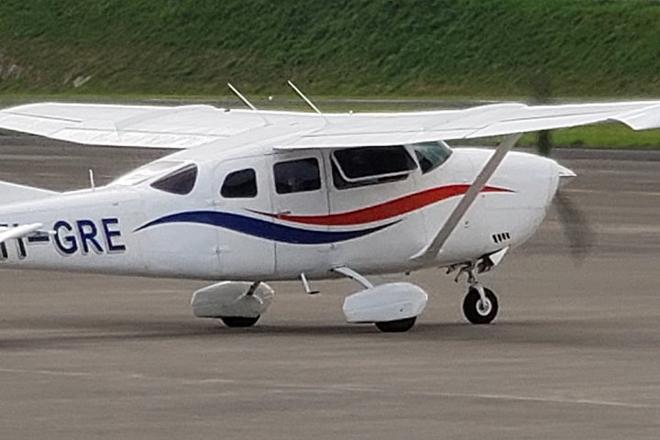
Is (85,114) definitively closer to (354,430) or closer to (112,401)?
(112,401)

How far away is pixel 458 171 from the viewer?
20188 millimetres

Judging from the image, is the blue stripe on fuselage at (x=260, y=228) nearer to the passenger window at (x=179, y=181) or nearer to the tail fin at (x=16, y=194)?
the passenger window at (x=179, y=181)

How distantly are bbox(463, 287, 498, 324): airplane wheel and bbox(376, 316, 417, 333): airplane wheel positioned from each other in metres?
1.06

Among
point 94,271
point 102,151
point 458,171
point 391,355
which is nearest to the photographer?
point 391,355

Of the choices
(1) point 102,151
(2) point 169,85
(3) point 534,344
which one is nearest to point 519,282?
(3) point 534,344

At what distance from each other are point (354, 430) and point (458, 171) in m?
7.10

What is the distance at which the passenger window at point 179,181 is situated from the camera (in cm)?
1934

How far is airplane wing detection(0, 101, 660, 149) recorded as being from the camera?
18500 mm

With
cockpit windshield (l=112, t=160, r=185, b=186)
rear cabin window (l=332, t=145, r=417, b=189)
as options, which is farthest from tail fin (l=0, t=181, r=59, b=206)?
rear cabin window (l=332, t=145, r=417, b=189)

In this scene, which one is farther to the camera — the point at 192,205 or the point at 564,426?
the point at 192,205

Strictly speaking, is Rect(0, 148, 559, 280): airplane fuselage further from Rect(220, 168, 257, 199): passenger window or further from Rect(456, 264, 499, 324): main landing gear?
Rect(456, 264, 499, 324): main landing gear

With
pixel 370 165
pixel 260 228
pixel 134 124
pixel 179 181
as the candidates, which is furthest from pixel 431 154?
pixel 134 124

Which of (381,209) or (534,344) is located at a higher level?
(381,209)

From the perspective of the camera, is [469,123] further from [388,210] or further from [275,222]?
[275,222]
